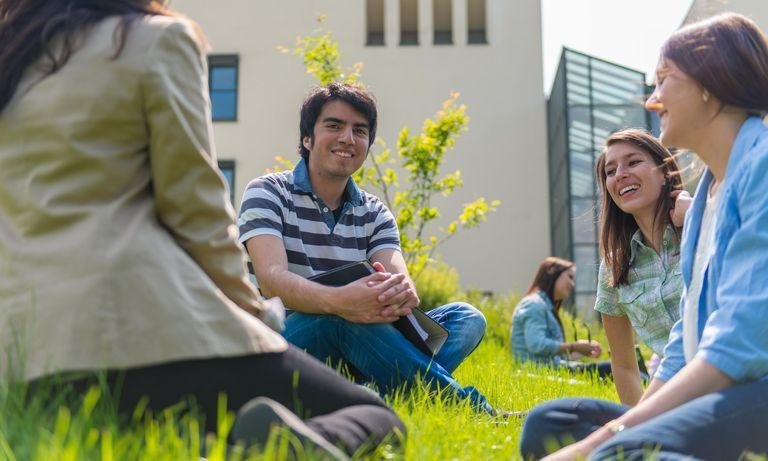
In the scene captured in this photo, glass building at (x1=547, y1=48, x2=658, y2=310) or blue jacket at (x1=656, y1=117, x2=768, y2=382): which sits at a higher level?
blue jacket at (x1=656, y1=117, x2=768, y2=382)

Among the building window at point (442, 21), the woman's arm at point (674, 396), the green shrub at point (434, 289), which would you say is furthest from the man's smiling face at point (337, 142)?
the building window at point (442, 21)

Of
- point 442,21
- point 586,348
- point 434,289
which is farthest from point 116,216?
point 442,21

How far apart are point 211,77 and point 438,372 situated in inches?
869

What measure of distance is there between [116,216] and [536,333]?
21.9 ft

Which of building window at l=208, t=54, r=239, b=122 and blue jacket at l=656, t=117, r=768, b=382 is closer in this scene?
blue jacket at l=656, t=117, r=768, b=382

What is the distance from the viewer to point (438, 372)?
13.2 ft

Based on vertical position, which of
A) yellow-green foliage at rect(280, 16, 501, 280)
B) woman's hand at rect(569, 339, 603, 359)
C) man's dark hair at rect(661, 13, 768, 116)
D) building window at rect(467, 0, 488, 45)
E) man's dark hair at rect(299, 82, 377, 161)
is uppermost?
building window at rect(467, 0, 488, 45)

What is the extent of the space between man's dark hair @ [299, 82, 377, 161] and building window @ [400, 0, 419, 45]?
20514 millimetres

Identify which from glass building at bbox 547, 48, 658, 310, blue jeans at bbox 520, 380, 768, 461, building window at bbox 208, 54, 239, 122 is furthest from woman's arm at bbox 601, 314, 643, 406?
building window at bbox 208, 54, 239, 122

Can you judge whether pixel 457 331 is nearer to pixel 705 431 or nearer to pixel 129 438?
pixel 705 431

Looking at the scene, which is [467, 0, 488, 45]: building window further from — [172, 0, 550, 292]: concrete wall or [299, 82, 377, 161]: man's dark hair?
[299, 82, 377, 161]: man's dark hair

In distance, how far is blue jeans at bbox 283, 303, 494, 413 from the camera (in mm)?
3979

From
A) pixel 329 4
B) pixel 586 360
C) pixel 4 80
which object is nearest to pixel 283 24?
pixel 329 4

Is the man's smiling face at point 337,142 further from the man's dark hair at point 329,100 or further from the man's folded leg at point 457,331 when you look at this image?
the man's folded leg at point 457,331
